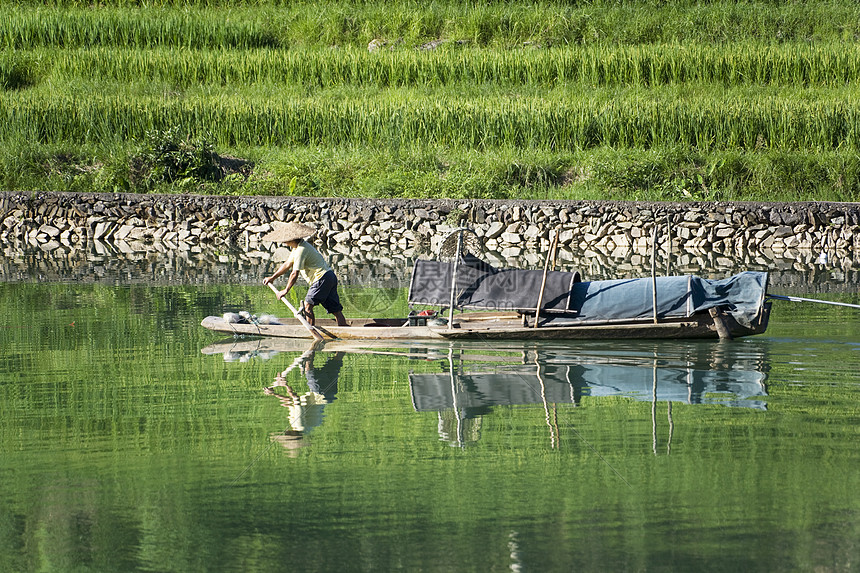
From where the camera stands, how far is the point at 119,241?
69.1 feet

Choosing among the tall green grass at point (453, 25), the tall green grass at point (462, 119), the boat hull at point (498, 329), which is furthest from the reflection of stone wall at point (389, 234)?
the tall green grass at point (453, 25)

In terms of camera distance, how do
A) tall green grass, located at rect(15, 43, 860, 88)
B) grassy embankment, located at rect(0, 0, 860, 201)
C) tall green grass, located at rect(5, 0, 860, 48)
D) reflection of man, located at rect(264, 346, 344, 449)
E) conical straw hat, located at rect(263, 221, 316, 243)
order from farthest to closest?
tall green grass, located at rect(5, 0, 860, 48) → tall green grass, located at rect(15, 43, 860, 88) → grassy embankment, located at rect(0, 0, 860, 201) → conical straw hat, located at rect(263, 221, 316, 243) → reflection of man, located at rect(264, 346, 344, 449)

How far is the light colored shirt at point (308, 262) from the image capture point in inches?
402

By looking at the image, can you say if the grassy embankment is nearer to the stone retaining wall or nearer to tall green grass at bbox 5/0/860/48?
tall green grass at bbox 5/0/860/48

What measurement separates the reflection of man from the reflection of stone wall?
6.29 meters

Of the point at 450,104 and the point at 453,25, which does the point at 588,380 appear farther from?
the point at 453,25

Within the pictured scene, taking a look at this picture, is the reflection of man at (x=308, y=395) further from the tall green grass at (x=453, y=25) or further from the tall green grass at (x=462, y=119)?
the tall green grass at (x=453, y=25)

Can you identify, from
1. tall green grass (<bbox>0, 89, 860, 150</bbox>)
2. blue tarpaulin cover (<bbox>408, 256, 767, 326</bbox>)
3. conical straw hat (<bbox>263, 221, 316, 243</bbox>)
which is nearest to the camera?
blue tarpaulin cover (<bbox>408, 256, 767, 326</bbox>)

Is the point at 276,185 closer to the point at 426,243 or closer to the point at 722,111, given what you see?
the point at 426,243

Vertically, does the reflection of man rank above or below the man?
below

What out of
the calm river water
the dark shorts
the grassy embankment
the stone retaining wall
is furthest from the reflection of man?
the grassy embankment

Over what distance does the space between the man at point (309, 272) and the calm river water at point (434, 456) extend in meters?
0.55

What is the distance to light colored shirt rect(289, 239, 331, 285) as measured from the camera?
10.2 meters

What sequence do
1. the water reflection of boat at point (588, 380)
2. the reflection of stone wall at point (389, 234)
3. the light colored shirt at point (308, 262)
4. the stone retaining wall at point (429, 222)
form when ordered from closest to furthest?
the water reflection of boat at point (588, 380), the light colored shirt at point (308, 262), the reflection of stone wall at point (389, 234), the stone retaining wall at point (429, 222)
